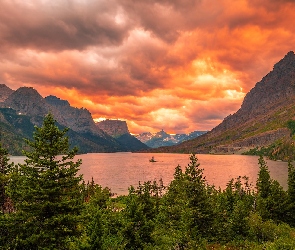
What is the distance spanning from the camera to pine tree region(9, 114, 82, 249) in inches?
948

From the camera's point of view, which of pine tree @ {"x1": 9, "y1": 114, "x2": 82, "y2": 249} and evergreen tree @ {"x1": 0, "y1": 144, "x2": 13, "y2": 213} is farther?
evergreen tree @ {"x1": 0, "y1": 144, "x2": 13, "y2": 213}

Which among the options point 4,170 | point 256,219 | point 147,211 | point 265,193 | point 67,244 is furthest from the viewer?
point 265,193

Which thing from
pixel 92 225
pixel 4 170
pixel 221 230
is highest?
pixel 4 170

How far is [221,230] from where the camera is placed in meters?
40.2

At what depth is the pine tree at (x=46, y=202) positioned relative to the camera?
79.0 ft

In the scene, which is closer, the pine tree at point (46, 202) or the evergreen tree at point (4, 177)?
the pine tree at point (46, 202)

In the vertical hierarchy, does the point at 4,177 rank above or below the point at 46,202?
above

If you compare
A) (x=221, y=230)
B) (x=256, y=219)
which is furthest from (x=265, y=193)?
(x=221, y=230)

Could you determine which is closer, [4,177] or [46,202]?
[46,202]

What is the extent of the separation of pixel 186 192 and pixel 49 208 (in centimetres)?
2199

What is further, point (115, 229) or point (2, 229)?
point (115, 229)

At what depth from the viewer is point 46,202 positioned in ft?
79.7

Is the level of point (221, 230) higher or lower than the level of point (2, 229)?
lower

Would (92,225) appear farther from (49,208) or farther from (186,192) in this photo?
(186,192)
